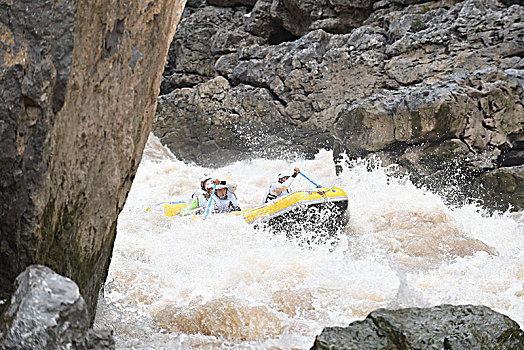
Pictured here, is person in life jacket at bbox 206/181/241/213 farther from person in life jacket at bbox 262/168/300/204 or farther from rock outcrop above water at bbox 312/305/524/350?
rock outcrop above water at bbox 312/305/524/350

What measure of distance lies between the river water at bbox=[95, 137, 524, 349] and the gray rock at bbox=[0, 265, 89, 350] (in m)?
1.24

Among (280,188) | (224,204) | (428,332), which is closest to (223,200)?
(224,204)

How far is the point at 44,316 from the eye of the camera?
65.6 inches

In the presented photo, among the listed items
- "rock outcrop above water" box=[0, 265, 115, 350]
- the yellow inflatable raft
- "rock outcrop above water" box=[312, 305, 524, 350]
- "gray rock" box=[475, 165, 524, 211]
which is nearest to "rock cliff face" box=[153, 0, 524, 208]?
"gray rock" box=[475, 165, 524, 211]

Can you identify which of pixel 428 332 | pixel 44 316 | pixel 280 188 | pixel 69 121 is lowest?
pixel 280 188

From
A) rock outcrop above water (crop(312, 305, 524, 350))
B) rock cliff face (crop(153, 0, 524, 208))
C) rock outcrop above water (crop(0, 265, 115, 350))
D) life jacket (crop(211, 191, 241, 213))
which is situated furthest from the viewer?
rock cliff face (crop(153, 0, 524, 208))

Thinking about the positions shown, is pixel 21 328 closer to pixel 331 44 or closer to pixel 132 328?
pixel 132 328

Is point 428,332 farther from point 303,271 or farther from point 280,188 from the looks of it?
point 280,188

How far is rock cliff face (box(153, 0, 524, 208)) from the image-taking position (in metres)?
8.34

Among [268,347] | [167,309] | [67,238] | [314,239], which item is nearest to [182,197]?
[314,239]

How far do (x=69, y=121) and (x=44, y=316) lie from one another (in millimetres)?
733

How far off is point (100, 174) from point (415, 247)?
512 centimetres

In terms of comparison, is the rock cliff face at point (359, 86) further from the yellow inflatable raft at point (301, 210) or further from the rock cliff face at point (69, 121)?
the rock cliff face at point (69, 121)

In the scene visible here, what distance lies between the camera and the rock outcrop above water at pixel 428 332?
233 cm
